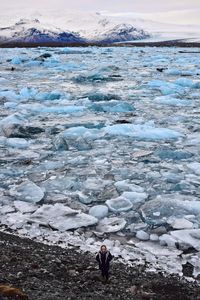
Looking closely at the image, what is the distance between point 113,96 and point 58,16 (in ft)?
623

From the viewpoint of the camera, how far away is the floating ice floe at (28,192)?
541 centimetres

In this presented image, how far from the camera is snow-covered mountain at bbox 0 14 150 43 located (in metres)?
144

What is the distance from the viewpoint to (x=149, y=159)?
22.5ft

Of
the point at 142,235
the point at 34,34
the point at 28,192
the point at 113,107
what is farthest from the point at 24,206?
the point at 34,34

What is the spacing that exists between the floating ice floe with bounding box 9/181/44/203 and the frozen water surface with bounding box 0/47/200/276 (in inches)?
0.5

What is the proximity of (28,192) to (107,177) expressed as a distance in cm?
120

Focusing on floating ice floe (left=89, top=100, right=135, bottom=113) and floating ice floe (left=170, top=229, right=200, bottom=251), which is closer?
floating ice floe (left=170, top=229, right=200, bottom=251)

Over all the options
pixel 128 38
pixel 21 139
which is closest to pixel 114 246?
pixel 21 139

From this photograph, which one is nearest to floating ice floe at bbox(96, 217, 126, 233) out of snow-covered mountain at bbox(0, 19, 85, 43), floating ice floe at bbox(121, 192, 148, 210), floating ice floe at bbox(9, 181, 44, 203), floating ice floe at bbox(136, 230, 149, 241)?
floating ice floe at bbox(136, 230, 149, 241)

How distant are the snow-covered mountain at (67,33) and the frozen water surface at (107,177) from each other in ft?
431

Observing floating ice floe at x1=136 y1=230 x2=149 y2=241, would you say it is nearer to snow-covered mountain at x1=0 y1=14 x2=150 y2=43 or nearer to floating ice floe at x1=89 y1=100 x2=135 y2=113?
floating ice floe at x1=89 y1=100 x2=135 y2=113

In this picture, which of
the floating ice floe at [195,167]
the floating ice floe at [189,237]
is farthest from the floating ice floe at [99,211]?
the floating ice floe at [195,167]

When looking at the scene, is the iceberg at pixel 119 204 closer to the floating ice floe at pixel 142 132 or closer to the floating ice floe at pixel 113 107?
the floating ice floe at pixel 142 132

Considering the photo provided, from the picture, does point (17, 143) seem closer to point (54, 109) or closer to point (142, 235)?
point (54, 109)
